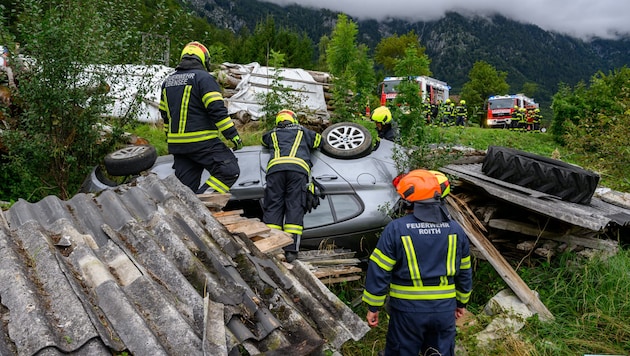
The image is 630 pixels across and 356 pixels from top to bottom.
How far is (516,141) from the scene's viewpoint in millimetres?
14289

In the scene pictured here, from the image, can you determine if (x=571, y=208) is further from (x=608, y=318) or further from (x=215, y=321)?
(x=215, y=321)

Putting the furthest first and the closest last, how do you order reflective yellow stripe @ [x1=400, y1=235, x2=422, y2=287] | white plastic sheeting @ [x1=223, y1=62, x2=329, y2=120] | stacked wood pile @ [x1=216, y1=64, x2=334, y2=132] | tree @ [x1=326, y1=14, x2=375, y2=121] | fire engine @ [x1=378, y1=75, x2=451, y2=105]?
fire engine @ [x1=378, y1=75, x2=451, y2=105]
white plastic sheeting @ [x1=223, y1=62, x2=329, y2=120]
stacked wood pile @ [x1=216, y1=64, x2=334, y2=132]
tree @ [x1=326, y1=14, x2=375, y2=121]
reflective yellow stripe @ [x1=400, y1=235, x2=422, y2=287]

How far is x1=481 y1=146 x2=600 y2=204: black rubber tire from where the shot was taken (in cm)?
509

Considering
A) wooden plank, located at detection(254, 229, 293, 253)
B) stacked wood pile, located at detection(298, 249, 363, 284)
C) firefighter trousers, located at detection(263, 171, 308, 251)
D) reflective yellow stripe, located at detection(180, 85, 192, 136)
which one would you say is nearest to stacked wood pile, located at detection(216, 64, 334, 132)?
firefighter trousers, located at detection(263, 171, 308, 251)

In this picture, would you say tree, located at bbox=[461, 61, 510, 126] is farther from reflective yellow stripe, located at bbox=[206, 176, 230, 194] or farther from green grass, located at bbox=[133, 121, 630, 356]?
reflective yellow stripe, located at bbox=[206, 176, 230, 194]

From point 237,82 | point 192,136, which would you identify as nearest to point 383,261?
point 192,136

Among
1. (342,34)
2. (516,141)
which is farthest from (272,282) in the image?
(516,141)

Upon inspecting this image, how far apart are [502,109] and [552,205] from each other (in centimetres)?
2141

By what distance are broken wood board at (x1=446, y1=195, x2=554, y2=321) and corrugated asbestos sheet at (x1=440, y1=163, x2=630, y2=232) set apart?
0.38 meters

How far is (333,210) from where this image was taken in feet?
15.6

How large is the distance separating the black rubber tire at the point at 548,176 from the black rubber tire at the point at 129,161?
4.06m

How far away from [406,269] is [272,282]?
3.76 ft

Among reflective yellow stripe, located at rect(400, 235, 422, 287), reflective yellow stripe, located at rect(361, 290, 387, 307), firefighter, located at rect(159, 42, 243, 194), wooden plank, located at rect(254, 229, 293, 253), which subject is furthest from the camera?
firefighter, located at rect(159, 42, 243, 194)

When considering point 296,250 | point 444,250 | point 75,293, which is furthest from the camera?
point 296,250
